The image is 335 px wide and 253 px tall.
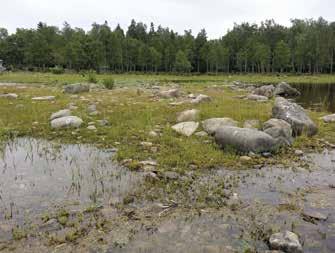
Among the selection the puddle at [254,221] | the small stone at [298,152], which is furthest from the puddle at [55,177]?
the small stone at [298,152]

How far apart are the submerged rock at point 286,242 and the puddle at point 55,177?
3233 mm

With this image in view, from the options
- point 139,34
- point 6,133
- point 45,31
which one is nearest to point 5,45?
point 45,31

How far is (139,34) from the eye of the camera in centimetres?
11150

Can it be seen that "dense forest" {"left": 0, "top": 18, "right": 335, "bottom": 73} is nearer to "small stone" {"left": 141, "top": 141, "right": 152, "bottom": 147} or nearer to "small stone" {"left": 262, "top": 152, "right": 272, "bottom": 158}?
"small stone" {"left": 141, "top": 141, "right": 152, "bottom": 147}

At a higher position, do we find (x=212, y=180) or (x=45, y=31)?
(x=45, y=31)

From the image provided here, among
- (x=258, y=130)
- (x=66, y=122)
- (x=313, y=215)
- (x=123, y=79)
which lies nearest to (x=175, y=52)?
(x=123, y=79)

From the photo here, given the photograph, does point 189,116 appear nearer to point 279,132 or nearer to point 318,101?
point 279,132

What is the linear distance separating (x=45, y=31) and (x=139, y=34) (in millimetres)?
30561

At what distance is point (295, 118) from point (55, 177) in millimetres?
8971

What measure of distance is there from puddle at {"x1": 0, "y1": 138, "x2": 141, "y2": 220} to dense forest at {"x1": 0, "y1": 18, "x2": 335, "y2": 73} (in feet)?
236

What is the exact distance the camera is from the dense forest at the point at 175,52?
279ft

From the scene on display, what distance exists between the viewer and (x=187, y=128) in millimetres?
12375

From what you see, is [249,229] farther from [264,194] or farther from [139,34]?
[139,34]

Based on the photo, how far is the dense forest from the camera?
85.1 m
